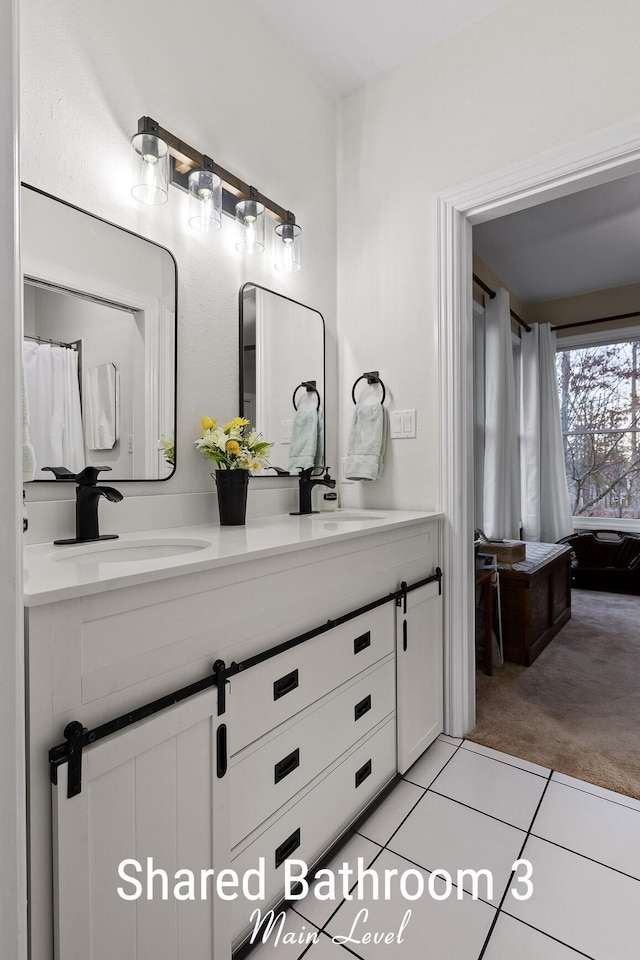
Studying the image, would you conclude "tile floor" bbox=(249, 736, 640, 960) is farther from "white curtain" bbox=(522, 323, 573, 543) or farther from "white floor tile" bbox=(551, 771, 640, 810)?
"white curtain" bbox=(522, 323, 573, 543)

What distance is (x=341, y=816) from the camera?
139 centimetres

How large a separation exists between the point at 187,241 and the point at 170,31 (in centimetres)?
65

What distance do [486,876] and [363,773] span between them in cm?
39

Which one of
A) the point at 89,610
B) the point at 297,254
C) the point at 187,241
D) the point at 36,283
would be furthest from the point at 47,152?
the point at 89,610


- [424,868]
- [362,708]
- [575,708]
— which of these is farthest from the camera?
[575,708]

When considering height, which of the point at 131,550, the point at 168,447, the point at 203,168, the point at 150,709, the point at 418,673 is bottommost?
the point at 418,673

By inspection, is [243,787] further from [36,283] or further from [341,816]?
[36,283]

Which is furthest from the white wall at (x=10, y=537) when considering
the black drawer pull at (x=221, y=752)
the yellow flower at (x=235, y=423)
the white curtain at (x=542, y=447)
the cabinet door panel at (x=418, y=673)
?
the white curtain at (x=542, y=447)

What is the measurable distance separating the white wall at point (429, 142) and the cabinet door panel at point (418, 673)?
46 cm

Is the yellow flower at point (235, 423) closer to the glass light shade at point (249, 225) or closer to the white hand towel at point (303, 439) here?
the white hand towel at point (303, 439)

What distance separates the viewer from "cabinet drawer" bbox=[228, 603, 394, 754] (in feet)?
3.54

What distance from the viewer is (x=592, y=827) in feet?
4.89

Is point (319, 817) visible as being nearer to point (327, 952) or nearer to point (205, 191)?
point (327, 952)

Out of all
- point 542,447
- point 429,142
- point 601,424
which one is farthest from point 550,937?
point 601,424
